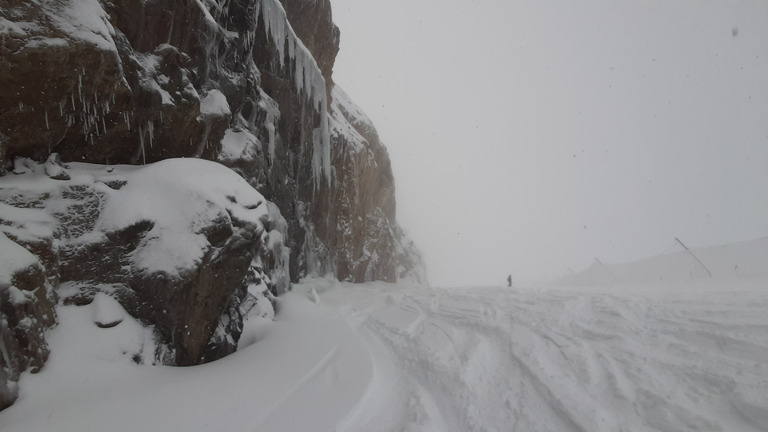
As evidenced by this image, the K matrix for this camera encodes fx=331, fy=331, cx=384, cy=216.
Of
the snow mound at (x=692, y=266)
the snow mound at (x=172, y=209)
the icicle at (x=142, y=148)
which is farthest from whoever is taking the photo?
the snow mound at (x=692, y=266)

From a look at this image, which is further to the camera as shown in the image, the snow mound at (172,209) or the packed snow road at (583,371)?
the snow mound at (172,209)

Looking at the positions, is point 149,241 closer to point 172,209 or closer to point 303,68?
point 172,209

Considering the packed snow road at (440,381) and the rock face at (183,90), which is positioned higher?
the rock face at (183,90)

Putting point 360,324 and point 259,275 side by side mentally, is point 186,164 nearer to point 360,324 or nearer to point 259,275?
point 259,275

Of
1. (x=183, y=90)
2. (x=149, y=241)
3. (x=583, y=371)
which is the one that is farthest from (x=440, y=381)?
(x=183, y=90)

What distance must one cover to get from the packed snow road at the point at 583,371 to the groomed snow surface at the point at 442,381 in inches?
0.6

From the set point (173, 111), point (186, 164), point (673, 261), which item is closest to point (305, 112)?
point (173, 111)

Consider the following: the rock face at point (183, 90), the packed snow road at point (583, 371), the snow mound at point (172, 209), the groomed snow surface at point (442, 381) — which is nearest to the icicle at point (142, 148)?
the rock face at point (183, 90)

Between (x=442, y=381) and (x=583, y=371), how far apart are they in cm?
146

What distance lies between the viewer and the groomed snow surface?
2.67 metres

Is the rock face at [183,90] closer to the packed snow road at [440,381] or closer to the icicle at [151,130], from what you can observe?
the icicle at [151,130]

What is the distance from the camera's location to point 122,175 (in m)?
4.26

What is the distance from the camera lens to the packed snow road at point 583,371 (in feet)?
8.77

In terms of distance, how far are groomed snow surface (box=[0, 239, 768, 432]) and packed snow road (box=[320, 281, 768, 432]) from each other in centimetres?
2
